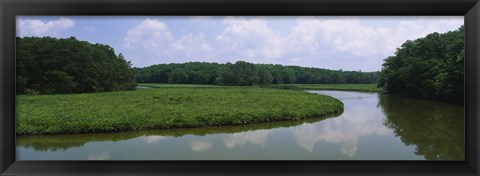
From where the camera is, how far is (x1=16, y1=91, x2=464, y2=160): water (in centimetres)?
251

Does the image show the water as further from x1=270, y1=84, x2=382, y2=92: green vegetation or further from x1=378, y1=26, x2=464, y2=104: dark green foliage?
x1=378, y1=26, x2=464, y2=104: dark green foliage

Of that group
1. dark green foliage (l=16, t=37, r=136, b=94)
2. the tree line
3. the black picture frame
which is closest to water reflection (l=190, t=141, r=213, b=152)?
the tree line

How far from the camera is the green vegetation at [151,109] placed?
3.48m

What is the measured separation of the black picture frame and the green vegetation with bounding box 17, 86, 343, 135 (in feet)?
3.78

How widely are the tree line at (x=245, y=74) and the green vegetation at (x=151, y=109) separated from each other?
0.67 ft

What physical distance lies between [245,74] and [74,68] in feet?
6.59

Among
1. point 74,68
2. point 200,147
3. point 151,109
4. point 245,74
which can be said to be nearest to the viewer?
point 200,147

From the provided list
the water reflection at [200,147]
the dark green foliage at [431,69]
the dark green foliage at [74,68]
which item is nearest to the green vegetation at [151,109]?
the dark green foliage at [74,68]

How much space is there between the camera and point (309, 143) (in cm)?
312

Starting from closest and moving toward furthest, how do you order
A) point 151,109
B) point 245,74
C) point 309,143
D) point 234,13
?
point 234,13
point 309,143
point 245,74
point 151,109

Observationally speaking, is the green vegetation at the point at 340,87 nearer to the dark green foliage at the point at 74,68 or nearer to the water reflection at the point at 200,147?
the water reflection at the point at 200,147

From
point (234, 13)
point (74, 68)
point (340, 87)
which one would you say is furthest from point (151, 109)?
point (234, 13)

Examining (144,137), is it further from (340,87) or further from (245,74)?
(340,87)

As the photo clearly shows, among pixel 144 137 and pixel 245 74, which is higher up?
pixel 245 74
